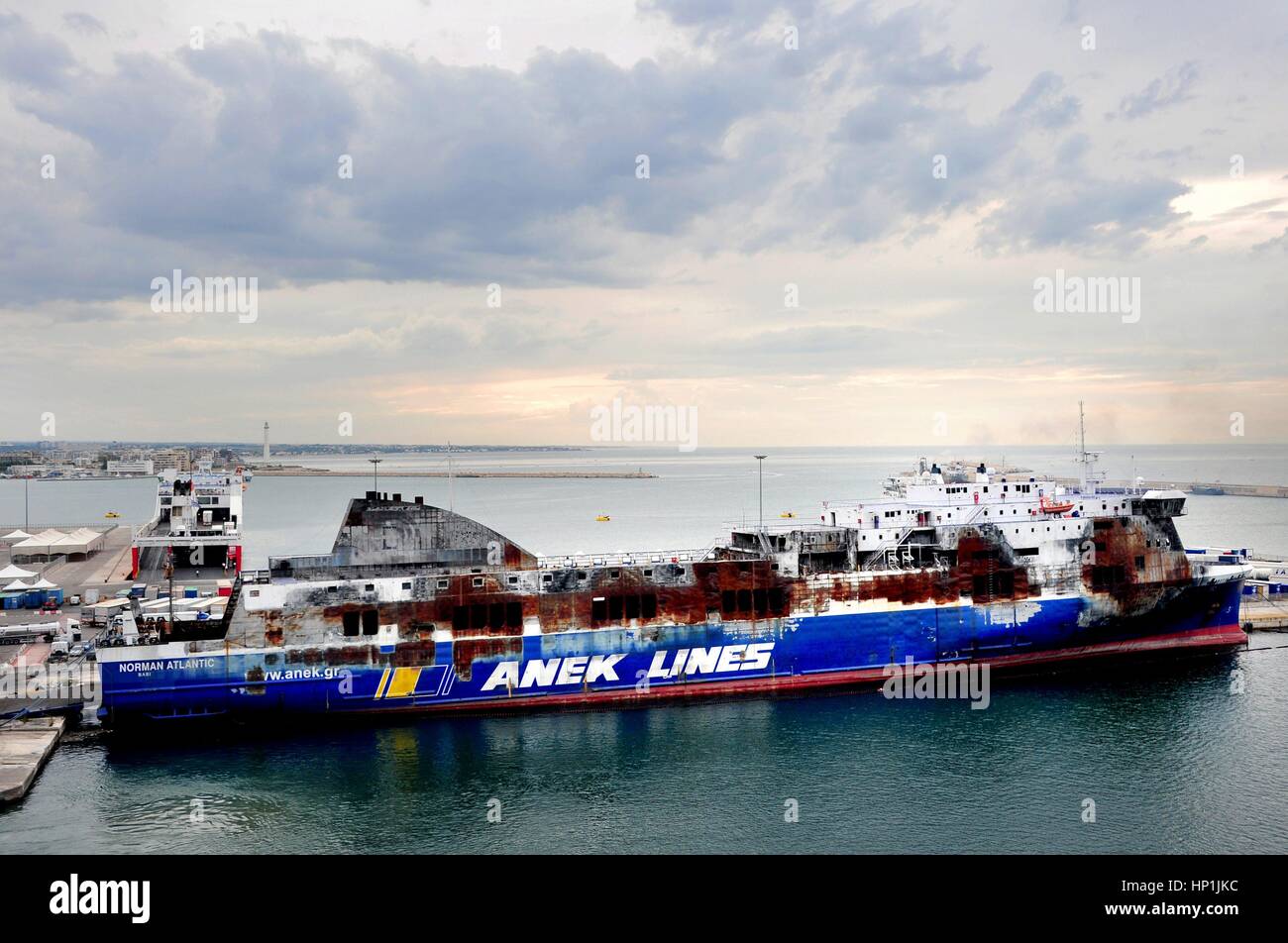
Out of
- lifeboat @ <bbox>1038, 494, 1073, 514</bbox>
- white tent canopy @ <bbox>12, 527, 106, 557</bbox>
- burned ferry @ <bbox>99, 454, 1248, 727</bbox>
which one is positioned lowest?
burned ferry @ <bbox>99, 454, 1248, 727</bbox>

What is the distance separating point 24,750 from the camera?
24641 mm

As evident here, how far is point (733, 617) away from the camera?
3198cm

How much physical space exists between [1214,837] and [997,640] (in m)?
12.6

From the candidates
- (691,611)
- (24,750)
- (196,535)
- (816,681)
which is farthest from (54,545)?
(816,681)

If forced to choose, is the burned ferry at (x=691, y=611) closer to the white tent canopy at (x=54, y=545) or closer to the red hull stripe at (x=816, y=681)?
the red hull stripe at (x=816, y=681)

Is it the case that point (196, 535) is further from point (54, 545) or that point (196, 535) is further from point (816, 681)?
point (816, 681)

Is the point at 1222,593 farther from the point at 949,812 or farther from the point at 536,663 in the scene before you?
the point at 536,663

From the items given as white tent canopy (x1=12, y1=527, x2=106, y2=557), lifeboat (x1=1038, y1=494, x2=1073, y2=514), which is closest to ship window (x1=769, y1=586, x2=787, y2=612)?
lifeboat (x1=1038, y1=494, x2=1073, y2=514)

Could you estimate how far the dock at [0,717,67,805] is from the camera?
2242cm

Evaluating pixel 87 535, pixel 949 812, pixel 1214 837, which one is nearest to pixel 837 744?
pixel 949 812

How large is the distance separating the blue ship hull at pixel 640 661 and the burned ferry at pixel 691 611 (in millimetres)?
61

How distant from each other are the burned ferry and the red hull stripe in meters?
0.07

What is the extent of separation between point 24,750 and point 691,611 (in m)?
19.3

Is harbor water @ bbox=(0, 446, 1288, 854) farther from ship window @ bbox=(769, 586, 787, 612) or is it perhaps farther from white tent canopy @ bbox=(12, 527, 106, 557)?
white tent canopy @ bbox=(12, 527, 106, 557)
